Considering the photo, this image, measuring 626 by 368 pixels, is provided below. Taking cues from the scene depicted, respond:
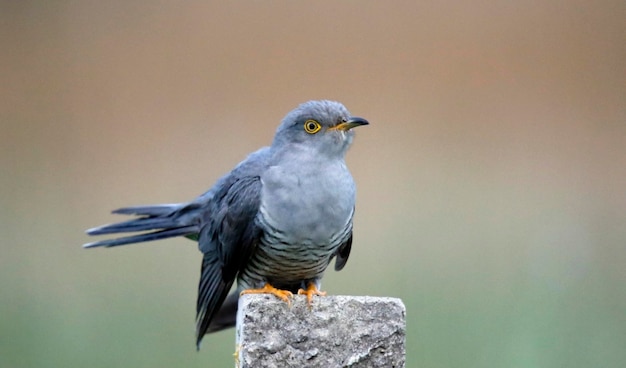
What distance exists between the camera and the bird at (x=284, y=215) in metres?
2.13

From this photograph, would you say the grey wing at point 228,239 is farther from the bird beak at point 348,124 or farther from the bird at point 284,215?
the bird beak at point 348,124

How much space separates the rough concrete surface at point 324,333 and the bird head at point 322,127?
57 centimetres

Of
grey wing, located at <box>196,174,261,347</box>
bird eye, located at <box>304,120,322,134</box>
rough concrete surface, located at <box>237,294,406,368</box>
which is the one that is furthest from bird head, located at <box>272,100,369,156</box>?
rough concrete surface, located at <box>237,294,406,368</box>

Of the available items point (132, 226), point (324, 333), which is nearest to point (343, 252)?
point (132, 226)

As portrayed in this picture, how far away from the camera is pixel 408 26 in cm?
422

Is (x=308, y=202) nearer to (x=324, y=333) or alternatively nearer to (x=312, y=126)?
(x=312, y=126)

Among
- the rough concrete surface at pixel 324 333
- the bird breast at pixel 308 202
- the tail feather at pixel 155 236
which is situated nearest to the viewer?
the rough concrete surface at pixel 324 333

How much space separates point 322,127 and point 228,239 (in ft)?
1.08

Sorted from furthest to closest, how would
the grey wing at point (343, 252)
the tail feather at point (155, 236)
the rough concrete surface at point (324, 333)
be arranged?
the tail feather at point (155, 236), the grey wing at point (343, 252), the rough concrete surface at point (324, 333)

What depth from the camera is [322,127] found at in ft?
7.25

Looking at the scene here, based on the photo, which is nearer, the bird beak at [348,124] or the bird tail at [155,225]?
the bird beak at [348,124]

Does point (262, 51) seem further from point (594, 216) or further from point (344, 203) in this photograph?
point (344, 203)

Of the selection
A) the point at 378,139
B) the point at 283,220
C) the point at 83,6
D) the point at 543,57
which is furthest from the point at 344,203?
the point at 83,6

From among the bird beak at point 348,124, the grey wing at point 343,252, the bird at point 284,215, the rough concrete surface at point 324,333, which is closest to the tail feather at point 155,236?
the bird at point 284,215
